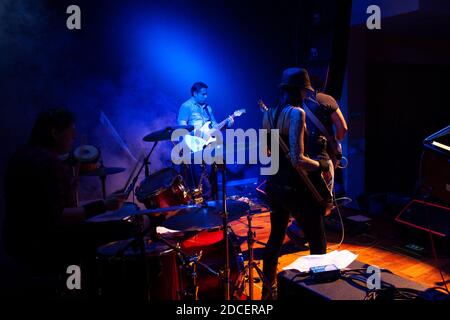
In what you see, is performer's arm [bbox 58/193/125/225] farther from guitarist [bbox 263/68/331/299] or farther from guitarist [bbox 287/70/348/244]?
guitarist [bbox 287/70/348/244]

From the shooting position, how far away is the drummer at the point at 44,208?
2.12 meters

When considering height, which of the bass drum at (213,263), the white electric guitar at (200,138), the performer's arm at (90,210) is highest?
the white electric guitar at (200,138)

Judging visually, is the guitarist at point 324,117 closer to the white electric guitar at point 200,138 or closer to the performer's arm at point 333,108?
the performer's arm at point 333,108

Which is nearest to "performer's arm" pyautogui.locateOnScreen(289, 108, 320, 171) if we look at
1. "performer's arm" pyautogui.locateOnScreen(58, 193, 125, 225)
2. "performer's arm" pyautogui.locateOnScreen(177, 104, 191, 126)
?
"performer's arm" pyautogui.locateOnScreen(58, 193, 125, 225)

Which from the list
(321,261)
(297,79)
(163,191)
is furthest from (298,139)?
(163,191)

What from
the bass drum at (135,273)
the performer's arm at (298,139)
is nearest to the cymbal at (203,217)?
the bass drum at (135,273)

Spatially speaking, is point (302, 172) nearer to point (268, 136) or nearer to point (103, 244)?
point (268, 136)

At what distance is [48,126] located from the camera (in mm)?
2307

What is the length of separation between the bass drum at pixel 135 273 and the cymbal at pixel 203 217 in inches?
9.9

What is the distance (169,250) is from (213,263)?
27.8 inches

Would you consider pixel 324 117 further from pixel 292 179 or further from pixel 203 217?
pixel 203 217

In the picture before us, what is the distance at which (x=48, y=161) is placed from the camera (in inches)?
85.6
